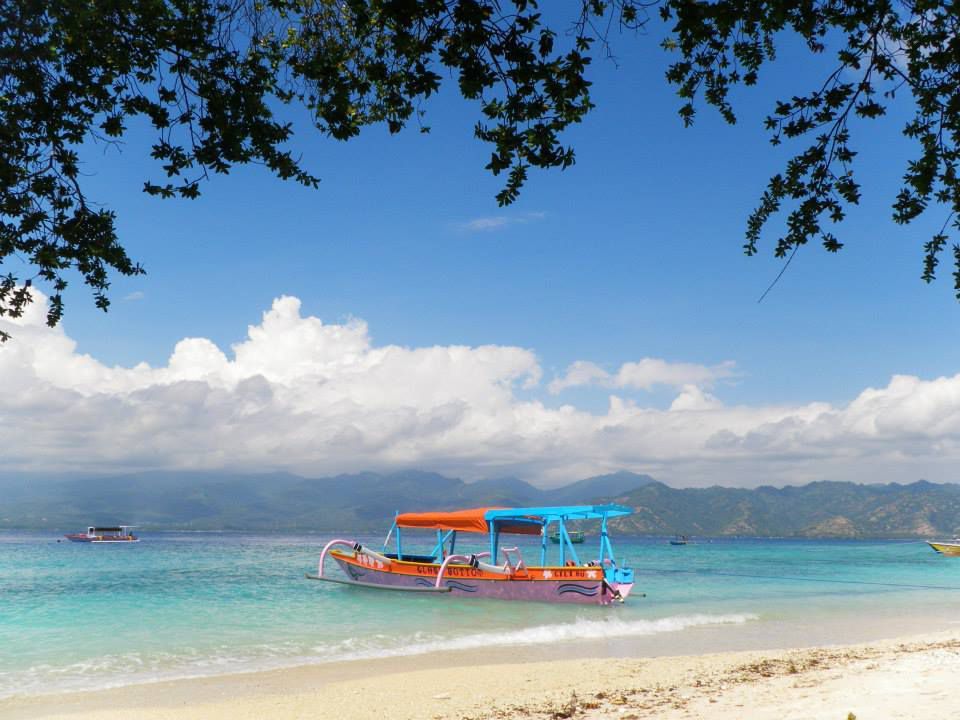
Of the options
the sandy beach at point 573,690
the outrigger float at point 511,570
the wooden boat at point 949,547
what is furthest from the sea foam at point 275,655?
the wooden boat at point 949,547

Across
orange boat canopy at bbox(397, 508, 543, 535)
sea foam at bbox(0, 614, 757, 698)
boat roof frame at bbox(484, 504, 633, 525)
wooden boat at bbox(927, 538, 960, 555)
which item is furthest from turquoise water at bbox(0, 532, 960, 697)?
wooden boat at bbox(927, 538, 960, 555)

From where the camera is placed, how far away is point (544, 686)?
43.2 ft

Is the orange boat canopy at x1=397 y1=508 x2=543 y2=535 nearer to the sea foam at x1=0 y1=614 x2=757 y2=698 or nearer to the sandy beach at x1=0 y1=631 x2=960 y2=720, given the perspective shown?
the sea foam at x1=0 y1=614 x2=757 y2=698

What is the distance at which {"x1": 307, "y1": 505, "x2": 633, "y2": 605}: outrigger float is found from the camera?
2684cm

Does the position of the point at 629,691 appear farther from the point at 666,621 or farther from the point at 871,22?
the point at 666,621

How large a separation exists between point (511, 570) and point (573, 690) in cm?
1630

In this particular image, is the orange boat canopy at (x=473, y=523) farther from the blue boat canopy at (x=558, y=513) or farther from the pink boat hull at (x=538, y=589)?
the pink boat hull at (x=538, y=589)

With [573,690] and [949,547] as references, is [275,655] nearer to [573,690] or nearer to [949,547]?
[573,690]

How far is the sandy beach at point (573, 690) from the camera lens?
9469mm

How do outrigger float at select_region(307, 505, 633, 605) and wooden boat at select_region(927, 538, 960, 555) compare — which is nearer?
outrigger float at select_region(307, 505, 633, 605)

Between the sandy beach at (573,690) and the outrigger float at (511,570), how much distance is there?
10.1 m

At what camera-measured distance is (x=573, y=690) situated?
12.4m

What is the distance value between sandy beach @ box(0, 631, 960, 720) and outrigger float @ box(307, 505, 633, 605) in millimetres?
10072

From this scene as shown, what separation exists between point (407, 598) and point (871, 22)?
27716mm
